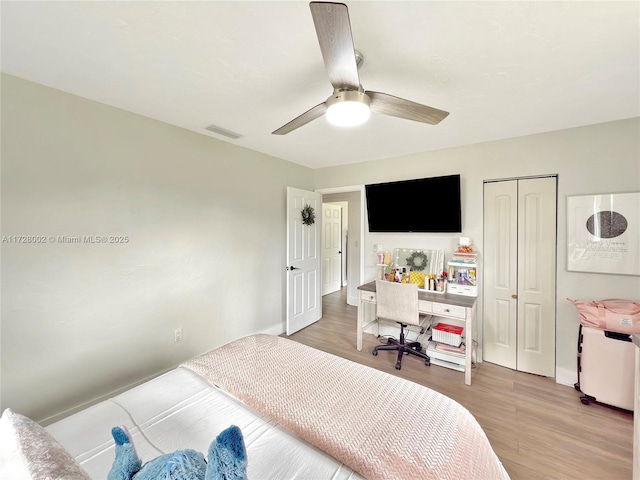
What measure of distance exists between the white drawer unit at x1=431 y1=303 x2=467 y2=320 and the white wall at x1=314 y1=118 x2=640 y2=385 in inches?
20.3

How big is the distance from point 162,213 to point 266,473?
2.20m

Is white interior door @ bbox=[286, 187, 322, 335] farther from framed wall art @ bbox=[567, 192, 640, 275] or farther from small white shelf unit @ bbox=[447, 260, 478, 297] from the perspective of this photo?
framed wall art @ bbox=[567, 192, 640, 275]

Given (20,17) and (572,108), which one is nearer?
(20,17)

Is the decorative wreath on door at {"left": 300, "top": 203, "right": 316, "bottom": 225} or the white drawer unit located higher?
the decorative wreath on door at {"left": 300, "top": 203, "right": 316, "bottom": 225}

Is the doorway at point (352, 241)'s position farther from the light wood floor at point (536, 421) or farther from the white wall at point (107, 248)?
the white wall at point (107, 248)

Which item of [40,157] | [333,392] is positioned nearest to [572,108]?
[333,392]

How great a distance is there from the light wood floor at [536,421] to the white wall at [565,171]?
1.32 feet

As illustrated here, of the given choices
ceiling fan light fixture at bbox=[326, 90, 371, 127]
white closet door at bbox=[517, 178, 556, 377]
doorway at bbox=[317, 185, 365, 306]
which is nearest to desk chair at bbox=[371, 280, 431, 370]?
white closet door at bbox=[517, 178, 556, 377]

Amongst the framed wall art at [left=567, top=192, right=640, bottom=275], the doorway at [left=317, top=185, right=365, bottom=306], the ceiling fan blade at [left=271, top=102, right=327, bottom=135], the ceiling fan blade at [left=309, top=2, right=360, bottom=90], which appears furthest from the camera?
the doorway at [left=317, top=185, right=365, bottom=306]

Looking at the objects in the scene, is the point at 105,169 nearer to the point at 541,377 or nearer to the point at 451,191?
the point at 451,191

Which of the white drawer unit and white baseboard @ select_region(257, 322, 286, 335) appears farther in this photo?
white baseboard @ select_region(257, 322, 286, 335)

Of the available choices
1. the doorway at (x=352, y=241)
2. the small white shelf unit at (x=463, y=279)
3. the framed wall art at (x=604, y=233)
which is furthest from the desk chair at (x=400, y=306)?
the doorway at (x=352, y=241)

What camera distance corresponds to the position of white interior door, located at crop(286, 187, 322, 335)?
11.3 feet

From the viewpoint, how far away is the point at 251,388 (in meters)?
1.33
